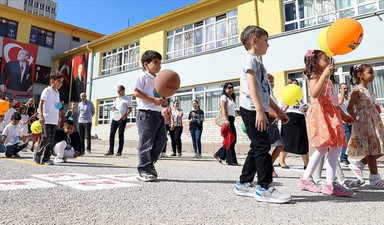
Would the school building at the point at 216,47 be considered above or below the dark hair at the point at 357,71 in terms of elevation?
above

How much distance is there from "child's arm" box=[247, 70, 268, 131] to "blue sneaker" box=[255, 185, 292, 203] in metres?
0.54

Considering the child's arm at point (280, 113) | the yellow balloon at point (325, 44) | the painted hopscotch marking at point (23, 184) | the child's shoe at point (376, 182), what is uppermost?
the yellow balloon at point (325, 44)

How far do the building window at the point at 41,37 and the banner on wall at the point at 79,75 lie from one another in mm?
4110

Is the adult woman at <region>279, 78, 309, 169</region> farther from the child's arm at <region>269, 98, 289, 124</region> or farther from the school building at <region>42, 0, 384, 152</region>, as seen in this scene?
the school building at <region>42, 0, 384, 152</region>

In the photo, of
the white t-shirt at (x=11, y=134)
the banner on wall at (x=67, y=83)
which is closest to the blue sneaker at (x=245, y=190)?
the white t-shirt at (x=11, y=134)

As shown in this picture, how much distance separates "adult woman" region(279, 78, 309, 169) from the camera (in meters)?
4.89

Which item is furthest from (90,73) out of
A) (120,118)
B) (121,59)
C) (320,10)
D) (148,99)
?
(148,99)

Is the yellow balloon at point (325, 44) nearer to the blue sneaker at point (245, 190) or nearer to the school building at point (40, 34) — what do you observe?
the blue sneaker at point (245, 190)

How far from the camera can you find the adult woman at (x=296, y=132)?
489 cm

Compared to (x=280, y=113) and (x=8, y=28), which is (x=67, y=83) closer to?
(x=8, y=28)

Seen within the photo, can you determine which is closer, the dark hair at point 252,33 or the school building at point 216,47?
the dark hair at point 252,33

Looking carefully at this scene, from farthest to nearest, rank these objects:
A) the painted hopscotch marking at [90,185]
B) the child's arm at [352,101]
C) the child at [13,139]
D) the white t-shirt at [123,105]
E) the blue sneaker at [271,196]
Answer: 1. the white t-shirt at [123,105]
2. the child at [13,139]
3. the child's arm at [352,101]
4. the painted hopscotch marking at [90,185]
5. the blue sneaker at [271,196]

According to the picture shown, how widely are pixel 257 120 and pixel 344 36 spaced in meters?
1.66

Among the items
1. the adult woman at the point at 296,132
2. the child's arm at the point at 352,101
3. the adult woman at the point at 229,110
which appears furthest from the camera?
the adult woman at the point at 229,110
